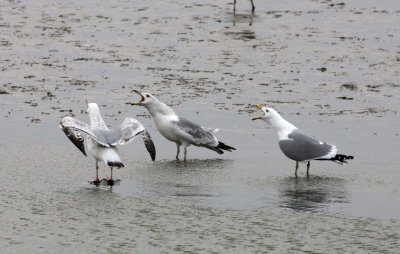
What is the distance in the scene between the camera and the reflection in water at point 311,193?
1145 centimetres

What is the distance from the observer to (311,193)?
1199cm

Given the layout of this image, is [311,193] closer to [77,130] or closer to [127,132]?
[127,132]

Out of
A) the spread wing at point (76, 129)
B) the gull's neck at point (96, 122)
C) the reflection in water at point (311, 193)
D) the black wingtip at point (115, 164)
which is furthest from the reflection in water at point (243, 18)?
the black wingtip at point (115, 164)

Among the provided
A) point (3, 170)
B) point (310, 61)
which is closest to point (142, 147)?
point (3, 170)

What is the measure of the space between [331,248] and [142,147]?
15.9 ft

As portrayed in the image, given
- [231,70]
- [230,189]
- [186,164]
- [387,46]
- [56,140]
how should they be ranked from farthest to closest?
[387,46] → [231,70] → [56,140] → [186,164] → [230,189]

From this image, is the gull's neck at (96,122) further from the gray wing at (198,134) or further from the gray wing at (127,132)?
the gray wing at (198,134)

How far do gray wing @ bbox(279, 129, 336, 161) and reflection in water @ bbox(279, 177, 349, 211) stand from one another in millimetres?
299

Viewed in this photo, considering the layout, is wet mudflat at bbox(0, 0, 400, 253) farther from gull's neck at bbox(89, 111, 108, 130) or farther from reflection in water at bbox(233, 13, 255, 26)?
gull's neck at bbox(89, 111, 108, 130)

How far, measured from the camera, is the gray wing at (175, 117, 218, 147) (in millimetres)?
13945

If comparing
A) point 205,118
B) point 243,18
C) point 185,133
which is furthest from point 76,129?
point 243,18

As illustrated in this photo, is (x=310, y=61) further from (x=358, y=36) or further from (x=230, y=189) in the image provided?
(x=230, y=189)

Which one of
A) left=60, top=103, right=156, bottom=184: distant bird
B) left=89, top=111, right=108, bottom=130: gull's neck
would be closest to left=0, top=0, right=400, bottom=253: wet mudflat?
left=60, top=103, right=156, bottom=184: distant bird

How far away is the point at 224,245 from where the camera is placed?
9.90m
